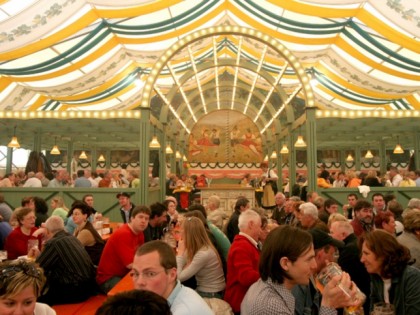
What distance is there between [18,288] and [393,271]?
7.24 feet

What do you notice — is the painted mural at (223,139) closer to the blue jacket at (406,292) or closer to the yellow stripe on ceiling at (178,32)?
the yellow stripe on ceiling at (178,32)

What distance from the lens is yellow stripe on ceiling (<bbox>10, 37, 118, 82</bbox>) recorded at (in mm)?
10993

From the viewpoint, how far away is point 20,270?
2.06m

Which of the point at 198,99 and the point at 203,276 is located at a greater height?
the point at 198,99

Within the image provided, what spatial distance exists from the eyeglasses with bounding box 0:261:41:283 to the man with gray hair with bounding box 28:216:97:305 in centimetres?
148

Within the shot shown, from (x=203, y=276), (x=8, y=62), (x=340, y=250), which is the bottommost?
(x=203, y=276)

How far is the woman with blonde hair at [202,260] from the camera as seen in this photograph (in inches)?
142

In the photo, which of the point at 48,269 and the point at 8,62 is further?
the point at 8,62

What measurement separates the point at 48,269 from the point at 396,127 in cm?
1252

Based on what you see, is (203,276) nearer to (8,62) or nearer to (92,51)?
(8,62)

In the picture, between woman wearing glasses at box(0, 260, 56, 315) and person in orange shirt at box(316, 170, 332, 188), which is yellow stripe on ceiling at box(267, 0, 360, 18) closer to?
person in orange shirt at box(316, 170, 332, 188)

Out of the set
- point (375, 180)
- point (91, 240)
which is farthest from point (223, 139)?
point (91, 240)

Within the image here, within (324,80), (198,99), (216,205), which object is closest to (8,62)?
(216,205)

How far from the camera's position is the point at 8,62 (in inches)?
377
